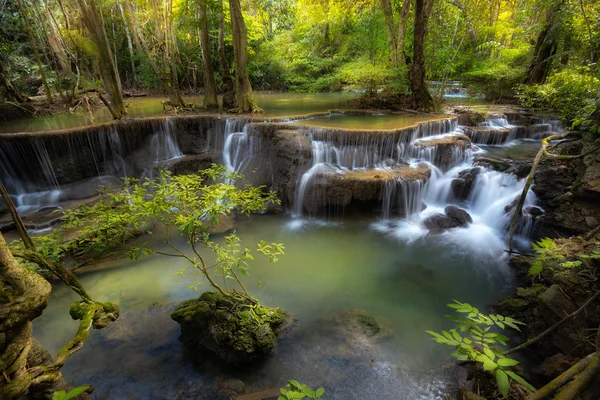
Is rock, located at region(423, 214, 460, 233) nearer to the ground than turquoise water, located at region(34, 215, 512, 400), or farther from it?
farther from it

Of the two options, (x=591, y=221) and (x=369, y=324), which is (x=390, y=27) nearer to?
(x=591, y=221)

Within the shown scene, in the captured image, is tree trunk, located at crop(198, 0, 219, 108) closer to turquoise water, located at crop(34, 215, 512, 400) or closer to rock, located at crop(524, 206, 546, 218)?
turquoise water, located at crop(34, 215, 512, 400)

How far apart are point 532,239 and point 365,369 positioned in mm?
5314

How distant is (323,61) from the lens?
18.9m

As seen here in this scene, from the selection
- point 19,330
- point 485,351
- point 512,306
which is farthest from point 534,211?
point 19,330

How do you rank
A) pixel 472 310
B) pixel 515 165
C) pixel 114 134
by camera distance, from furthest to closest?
pixel 114 134 < pixel 515 165 < pixel 472 310

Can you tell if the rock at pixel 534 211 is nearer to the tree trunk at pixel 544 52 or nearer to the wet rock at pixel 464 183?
the wet rock at pixel 464 183

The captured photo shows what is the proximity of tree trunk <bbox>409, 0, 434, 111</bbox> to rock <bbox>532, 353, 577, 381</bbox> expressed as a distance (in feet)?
34.8

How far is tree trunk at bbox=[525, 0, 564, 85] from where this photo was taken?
12367 millimetres

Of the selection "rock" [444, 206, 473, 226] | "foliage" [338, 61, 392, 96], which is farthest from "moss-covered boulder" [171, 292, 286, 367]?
"foliage" [338, 61, 392, 96]

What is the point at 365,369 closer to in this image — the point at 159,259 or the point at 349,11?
the point at 159,259

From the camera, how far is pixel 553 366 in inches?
139

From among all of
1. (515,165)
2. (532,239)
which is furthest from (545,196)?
(515,165)

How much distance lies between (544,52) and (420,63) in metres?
6.27
